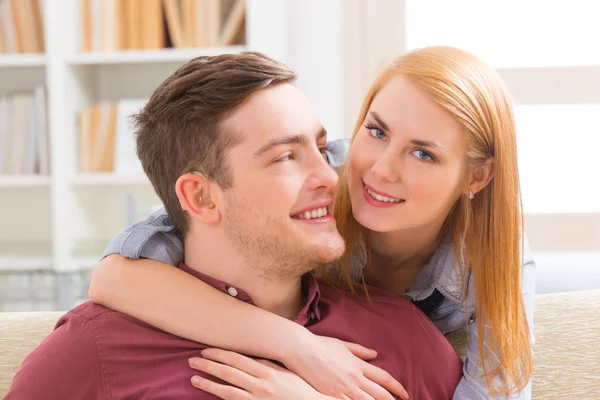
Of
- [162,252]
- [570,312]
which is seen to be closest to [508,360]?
[570,312]

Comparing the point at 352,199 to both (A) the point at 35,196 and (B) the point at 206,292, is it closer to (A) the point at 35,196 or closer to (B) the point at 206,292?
(B) the point at 206,292

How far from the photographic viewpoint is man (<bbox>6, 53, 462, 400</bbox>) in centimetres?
130

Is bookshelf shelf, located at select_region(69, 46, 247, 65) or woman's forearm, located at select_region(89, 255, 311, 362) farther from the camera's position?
bookshelf shelf, located at select_region(69, 46, 247, 65)

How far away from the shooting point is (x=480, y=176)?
58.4 inches

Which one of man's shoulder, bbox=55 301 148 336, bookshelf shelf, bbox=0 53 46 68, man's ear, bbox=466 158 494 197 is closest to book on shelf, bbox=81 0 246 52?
bookshelf shelf, bbox=0 53 46 68

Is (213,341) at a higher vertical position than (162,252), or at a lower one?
lower

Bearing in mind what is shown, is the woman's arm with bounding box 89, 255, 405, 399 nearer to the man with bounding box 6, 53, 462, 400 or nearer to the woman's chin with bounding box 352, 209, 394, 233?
the man with bounding box 6, 53, 462, 400

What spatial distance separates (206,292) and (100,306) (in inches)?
7.6

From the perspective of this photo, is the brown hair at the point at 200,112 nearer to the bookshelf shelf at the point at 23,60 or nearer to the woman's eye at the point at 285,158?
the woman's eye at the point at 285,158

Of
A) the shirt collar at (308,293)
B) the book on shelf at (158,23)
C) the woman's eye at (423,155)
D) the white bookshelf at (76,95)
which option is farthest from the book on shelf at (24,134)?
the woman's eye at (423,155)

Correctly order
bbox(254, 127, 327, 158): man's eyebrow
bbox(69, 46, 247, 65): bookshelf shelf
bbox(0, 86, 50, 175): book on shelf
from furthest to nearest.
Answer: bbox(0, 86, 50, 175): book on shelf, bbox(69, 46, 247, 65): bookshelf shelf, bbox(254, 127, 327, 158): man's eyebrow

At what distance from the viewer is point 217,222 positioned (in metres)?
1.39

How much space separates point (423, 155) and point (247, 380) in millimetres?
520

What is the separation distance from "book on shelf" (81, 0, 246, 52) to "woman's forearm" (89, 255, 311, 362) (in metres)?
1.55
